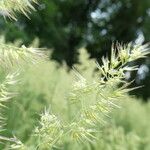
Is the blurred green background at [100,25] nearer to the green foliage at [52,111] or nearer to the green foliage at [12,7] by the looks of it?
the green foliage at [52,111]

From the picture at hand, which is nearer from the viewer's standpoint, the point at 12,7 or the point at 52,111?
the point at 12,7

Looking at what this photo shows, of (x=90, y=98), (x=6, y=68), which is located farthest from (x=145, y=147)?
(x=6, y=68)

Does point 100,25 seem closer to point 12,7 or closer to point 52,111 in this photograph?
point 52,111

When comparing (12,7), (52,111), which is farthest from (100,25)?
(12,7)

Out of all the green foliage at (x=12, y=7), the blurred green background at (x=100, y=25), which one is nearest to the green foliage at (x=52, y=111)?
the green foliage at (x=12, y=7)

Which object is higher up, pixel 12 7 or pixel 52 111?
pixel 52 111

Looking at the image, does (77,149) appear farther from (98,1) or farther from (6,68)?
(98,1)

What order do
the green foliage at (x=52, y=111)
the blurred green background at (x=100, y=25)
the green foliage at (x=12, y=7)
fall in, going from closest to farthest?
the green foliage at (x=12, y=7), the green foliage at (x=52, y=111), the blurred green background at (x=100, y=25)

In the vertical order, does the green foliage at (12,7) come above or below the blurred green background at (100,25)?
below

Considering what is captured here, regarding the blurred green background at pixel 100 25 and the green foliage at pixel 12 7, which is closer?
the green foliage at pixel 12 7

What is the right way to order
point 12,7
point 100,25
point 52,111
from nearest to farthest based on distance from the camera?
1. point 12,7
2. point 52,111
3. point 100,25

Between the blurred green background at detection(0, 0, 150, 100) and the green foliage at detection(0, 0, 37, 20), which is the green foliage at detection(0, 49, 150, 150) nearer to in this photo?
the green foliage at detection(0, 0, 37, 20)
